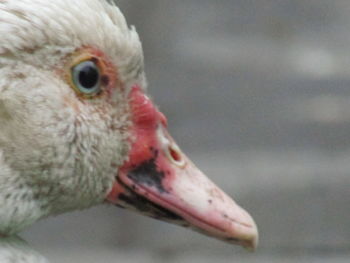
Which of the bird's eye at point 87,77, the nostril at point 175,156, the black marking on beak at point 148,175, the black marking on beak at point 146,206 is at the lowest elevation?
the black marking on beak at point 146,206

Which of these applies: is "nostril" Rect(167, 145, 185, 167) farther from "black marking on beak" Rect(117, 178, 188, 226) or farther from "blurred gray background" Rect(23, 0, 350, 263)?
"blurred gray background" Rect(23, 0, 350, 263)

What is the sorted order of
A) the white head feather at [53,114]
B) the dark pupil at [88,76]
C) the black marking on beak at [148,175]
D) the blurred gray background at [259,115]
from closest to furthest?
1. the white head feather at [53,114]
2. the dark pupil at [88,76]
3. the black marking on beak at [148,175]
4. the blurred gray background at [259,115]

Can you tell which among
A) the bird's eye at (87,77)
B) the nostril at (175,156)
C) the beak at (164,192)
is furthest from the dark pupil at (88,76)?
the nostril at (175,156)

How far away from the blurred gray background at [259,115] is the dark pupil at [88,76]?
3.01m

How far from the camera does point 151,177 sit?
228cm

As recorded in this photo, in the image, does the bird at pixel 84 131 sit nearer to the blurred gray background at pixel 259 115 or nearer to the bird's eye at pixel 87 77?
the bird's eye at pixel 87 77

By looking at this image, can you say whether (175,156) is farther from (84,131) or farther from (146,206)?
(84,131)

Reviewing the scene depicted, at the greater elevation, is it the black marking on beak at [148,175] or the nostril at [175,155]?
the nostril at [175,155]

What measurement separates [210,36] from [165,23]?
232mm

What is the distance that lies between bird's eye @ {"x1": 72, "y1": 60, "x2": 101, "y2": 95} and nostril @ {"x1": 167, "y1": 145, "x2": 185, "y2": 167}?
23cm

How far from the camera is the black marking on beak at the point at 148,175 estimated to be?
2262 mm

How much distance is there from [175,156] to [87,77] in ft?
0.94

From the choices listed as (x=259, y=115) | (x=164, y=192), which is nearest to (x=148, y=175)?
(x=164, y=192)

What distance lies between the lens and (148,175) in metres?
2.28
